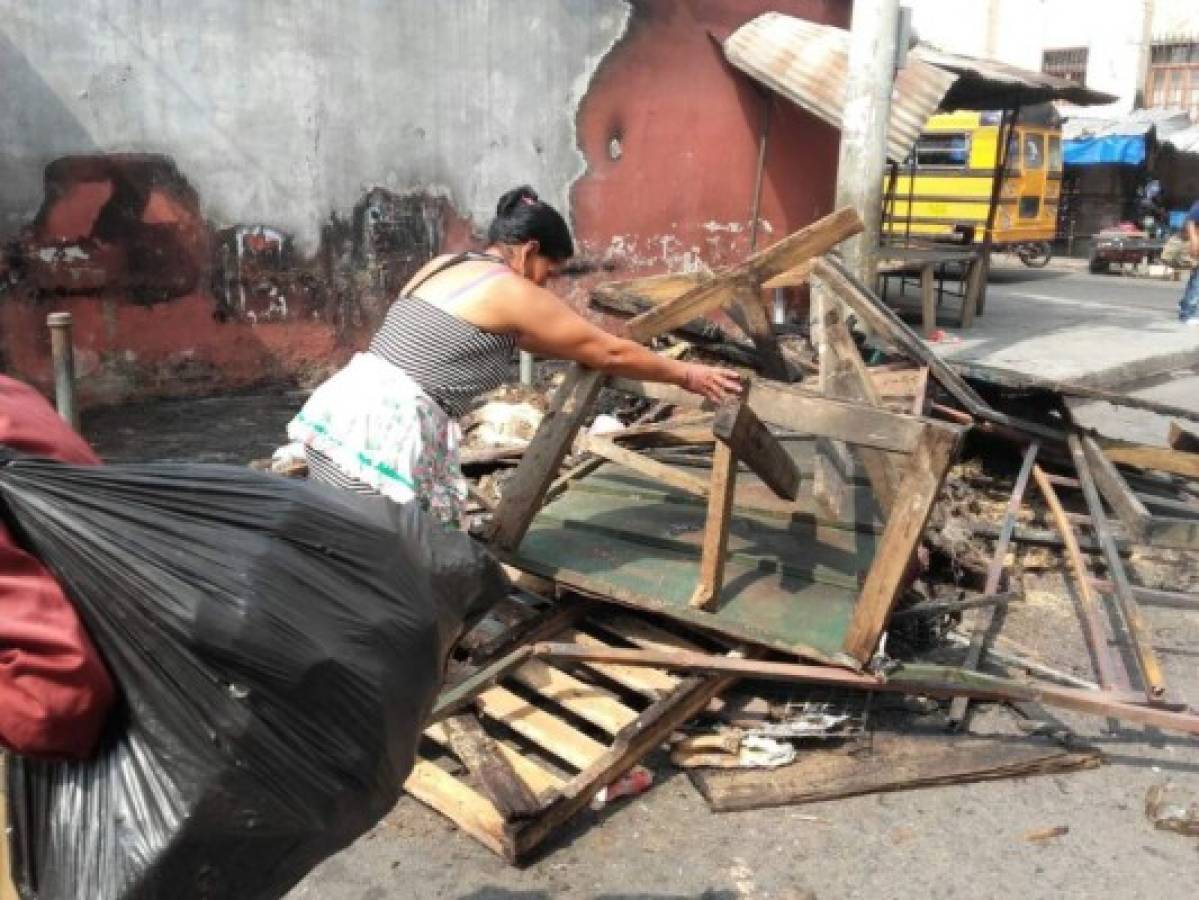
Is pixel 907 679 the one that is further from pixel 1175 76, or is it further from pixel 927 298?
pixel 1175 76

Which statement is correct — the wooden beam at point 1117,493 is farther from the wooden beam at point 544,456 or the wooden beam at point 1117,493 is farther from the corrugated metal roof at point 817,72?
the corrugated metal roof at point 817,72

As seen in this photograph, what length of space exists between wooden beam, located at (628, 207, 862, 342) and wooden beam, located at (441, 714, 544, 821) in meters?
1.46

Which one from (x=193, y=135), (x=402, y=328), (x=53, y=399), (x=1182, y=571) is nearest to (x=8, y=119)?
(x=193, y=135)

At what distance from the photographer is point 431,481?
2807 mm

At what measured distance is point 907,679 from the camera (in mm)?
3025

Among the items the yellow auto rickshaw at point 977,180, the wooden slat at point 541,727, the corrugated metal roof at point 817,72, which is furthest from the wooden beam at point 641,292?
the yellow auto rickshaw at point 977,180

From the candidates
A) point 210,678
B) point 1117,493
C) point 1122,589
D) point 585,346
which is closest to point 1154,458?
point 1117,493

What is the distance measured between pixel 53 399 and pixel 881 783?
5.66 metres

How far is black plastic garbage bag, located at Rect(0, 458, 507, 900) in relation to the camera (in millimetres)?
1277

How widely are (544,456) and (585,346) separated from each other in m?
0.76

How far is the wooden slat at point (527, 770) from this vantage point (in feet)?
9.09

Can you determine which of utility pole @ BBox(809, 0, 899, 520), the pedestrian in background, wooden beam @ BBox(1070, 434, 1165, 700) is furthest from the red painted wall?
wooden beam @ BBox(1070, 434, 1165, 700)

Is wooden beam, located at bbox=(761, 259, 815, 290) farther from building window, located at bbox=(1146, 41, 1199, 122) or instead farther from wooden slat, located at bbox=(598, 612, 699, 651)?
building window, located at bbox=(1146, 41, 1199, 122)

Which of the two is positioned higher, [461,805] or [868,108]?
[868,108]
